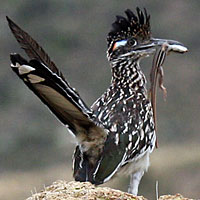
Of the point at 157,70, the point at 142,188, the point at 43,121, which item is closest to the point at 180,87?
the point at 43,121

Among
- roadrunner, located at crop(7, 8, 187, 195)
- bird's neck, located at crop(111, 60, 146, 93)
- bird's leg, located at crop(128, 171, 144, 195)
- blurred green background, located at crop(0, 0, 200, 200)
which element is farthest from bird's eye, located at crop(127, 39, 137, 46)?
blurred green background, located at crop(0, 0, 200, 200)

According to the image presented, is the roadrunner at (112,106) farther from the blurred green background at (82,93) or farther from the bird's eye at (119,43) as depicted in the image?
the blurred green background at (82,93)

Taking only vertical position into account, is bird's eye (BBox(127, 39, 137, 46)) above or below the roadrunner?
above

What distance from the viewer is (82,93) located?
35875 mm

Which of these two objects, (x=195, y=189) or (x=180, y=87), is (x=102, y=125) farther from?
(x=180, y=87)

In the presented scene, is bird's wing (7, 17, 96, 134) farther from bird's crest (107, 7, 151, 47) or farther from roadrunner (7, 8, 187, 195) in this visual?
bird's crest (107, 7, 151, 47)

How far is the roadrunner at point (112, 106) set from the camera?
9.51 meters

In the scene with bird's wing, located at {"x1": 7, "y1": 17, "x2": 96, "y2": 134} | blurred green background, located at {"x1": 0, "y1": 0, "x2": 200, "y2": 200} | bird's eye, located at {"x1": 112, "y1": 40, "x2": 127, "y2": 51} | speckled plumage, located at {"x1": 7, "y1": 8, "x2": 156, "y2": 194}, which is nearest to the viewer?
bird's wing, located at {"x1": 7, "y1": 17, "x2": 96, "y2": 134}

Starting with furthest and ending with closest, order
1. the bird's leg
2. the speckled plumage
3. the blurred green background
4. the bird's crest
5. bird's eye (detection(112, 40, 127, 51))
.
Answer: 1. the blurred green background
2. bird's eye (detection(112, 40, 127, 51))
3. the bird's crest
4. the bird's leg
5. the speckled plumage

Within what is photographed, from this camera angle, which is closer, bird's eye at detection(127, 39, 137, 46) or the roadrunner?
the roadrunner

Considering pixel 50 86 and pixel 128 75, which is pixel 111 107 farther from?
pixel 50 86

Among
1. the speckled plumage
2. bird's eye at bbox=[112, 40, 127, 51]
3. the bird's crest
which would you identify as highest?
the bird's crest

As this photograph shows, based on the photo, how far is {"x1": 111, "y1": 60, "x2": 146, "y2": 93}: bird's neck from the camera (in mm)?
12016

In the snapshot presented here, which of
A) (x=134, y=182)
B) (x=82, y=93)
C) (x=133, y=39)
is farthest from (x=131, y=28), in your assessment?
(x=82, y=93)
